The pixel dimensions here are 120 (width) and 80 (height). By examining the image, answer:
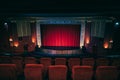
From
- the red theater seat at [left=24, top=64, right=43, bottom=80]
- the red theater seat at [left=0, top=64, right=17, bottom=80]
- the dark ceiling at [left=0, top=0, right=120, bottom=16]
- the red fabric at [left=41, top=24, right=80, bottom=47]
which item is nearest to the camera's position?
the dark ceiling at [left=0, top=0, right=120, bottom=16]

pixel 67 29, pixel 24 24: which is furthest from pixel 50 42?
pixel 24 24

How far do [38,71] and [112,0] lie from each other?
11.5 ft

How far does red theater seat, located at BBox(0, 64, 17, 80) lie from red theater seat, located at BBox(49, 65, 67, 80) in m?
1.35

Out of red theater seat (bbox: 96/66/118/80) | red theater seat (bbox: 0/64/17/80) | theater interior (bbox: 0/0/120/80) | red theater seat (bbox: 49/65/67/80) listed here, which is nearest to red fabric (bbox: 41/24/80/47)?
theater interior (bbox: 0/0/120/80)

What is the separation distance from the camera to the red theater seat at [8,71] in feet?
16.4

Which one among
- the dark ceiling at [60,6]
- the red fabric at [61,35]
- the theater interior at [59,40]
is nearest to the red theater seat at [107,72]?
the theater interior at [59,40]

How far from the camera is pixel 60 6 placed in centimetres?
478

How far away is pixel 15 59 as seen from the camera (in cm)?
678

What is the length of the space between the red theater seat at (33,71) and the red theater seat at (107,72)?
6.86ft

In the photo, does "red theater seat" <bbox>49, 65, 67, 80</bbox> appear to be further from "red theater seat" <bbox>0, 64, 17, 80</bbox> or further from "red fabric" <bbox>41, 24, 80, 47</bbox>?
"red fabric" <bbox>41, 24, 80, 47</bbox>

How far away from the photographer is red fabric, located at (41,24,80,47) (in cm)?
1744

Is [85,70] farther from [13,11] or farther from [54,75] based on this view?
[13,11]

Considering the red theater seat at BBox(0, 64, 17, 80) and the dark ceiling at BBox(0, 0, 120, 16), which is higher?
the dark ceiling at BBox(0, 0, 120, 16)

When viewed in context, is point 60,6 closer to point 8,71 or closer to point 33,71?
point 33,71
